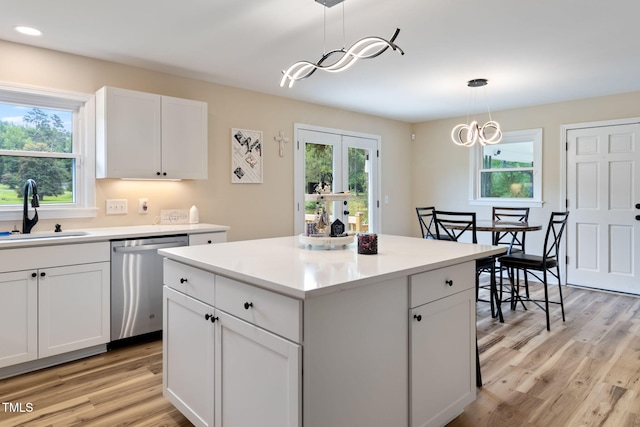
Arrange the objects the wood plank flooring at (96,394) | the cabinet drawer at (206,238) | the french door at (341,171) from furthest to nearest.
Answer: the french door at (341,171) → the cabinet drawer at (206,238) → the wood plank flooring at (96,394)

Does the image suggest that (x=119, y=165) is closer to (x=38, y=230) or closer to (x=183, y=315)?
(x=38, y=230)

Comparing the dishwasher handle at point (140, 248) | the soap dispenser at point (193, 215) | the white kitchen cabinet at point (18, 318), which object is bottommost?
the white kitchen cabinet at point (18, 318)

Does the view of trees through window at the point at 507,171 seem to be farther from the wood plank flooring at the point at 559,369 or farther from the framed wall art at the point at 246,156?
the framed wall art at the point at 246,156

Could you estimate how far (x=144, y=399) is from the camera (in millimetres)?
2320

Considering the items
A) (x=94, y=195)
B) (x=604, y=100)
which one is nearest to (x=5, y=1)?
(x=94, y=195)

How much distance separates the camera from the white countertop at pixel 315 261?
1400mm

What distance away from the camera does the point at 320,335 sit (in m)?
1.37

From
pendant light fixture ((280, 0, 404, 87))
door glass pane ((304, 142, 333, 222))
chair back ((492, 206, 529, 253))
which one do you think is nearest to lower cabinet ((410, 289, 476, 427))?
pendant light fixture ((280, 0, 404, 87))

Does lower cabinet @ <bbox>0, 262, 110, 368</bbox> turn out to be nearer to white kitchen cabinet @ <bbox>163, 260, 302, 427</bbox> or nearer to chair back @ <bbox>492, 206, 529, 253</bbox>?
white kitchen cabinet @ <bbox>163, 260, 302, 427</bbox>

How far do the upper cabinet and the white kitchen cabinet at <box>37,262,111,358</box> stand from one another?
34.2 inches

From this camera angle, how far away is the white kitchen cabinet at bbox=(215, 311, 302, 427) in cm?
136

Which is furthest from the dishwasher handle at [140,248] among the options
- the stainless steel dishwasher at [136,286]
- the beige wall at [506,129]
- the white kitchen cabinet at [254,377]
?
the beige wall at [506,129]

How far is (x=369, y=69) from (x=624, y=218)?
3.59 m

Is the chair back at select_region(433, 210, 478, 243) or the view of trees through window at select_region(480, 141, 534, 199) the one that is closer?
the chair back at select_region(433, 210, 478, 243)
